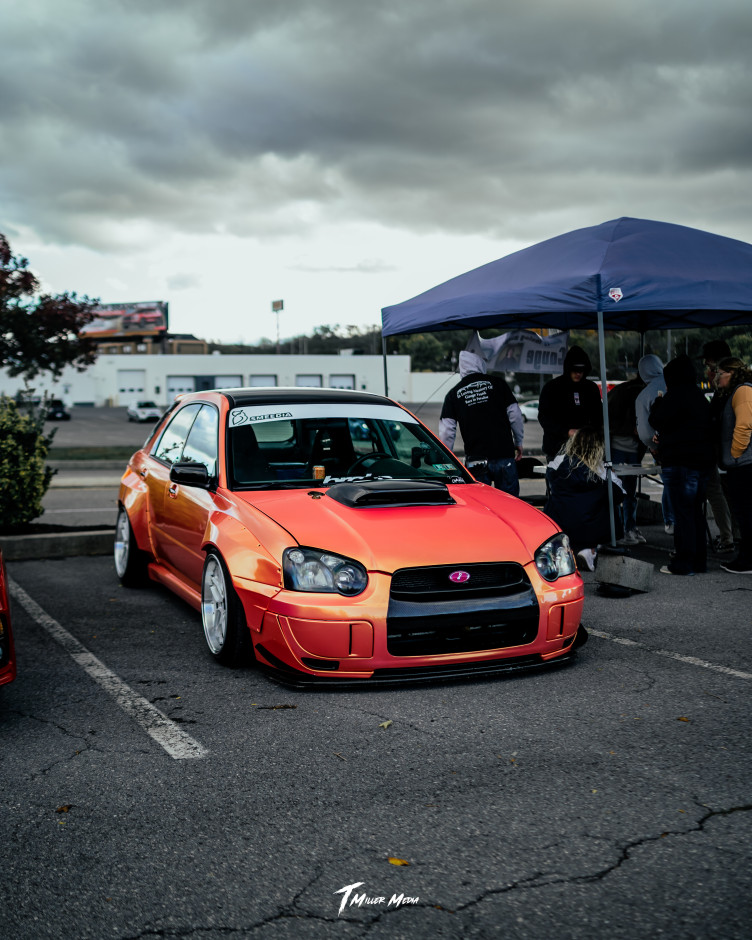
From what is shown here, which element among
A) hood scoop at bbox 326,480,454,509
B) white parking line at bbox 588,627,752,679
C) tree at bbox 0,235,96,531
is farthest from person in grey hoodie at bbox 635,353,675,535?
tree at bbox 0,235,96,531

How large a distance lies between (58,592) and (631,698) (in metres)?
4.67

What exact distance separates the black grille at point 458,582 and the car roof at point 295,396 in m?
1.92

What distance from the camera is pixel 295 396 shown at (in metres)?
6.27

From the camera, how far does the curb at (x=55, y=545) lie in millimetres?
8953

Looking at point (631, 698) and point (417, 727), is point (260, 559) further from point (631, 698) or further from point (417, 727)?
point (631, 698)

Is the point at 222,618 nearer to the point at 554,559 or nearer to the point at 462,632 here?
the point at 462,632

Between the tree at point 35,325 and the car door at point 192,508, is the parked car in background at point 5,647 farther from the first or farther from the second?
the tree at point 35,325

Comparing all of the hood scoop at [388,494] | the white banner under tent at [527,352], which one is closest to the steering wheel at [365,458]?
the hood scoop at [388,494]

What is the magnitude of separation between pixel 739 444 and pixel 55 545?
6280 mm

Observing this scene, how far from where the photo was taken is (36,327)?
921 inches

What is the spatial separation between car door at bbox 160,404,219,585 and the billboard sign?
98613 mm

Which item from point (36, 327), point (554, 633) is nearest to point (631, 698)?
point (554, 633)

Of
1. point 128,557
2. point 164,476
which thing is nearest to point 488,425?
point 164,476

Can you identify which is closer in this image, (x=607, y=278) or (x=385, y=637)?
(x=385, y=637)
